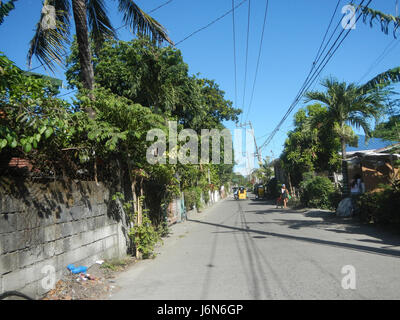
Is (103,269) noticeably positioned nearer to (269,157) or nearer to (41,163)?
(41,163)

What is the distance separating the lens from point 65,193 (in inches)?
211

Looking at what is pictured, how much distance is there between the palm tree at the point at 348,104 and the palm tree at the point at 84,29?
351 inches

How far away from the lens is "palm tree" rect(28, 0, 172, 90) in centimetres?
730

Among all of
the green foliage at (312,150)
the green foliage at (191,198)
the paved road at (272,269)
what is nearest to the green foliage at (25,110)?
the paved road at (272,269)

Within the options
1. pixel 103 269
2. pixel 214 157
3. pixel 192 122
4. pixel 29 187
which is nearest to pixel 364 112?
pixel 192 122

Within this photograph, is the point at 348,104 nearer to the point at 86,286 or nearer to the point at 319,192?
the point at 319,192

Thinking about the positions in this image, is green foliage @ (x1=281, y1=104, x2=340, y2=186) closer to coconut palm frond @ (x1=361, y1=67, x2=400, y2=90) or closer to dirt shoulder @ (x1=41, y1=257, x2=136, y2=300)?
coconut palm frond @ (x1=361, y1=67, x2=400, y2=90)

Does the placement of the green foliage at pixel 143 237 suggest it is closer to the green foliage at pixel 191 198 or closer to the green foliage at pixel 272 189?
the green foliage at pixel 191 198

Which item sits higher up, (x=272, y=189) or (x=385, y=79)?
(x=385, y=79)

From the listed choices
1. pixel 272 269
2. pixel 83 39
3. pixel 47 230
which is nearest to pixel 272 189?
pixel 272 269

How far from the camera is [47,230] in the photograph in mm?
4719

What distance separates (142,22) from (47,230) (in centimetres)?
580
